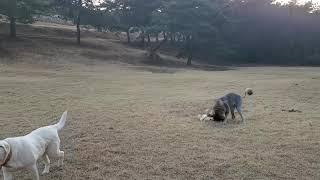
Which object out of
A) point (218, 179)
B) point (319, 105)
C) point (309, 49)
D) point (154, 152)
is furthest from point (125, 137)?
point (309, 49)

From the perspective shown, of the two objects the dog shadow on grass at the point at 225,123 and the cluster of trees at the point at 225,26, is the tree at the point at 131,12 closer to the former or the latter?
the cluster of trees at the point at 225,26

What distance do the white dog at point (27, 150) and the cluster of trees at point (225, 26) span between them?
36057 mm

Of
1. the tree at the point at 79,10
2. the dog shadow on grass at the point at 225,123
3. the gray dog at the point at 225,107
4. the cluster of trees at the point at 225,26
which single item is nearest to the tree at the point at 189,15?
the cluster of trees at the point at 225,26

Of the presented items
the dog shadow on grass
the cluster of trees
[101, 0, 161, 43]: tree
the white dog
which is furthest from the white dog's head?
[101, 0, 161, 43]: tree

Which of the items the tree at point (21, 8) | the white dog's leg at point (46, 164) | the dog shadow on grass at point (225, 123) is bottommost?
the dog shadow on grass at point (225, 123)

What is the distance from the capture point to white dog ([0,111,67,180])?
5.18 metres

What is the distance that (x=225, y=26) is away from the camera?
163 ft

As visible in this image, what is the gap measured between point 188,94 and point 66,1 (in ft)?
97.8

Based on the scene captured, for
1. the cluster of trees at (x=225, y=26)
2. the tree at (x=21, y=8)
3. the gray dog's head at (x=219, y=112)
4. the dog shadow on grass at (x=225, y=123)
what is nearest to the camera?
the dog shadow on grass at (x=225, y=123)

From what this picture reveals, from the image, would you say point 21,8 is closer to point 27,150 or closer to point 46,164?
point 46,164

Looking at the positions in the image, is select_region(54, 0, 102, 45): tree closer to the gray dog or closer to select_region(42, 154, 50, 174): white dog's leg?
the gray dog

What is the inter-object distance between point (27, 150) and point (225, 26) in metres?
45.7

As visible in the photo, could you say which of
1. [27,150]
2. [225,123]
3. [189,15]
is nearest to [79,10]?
[189,15]

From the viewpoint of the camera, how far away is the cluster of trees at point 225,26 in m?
43.2
